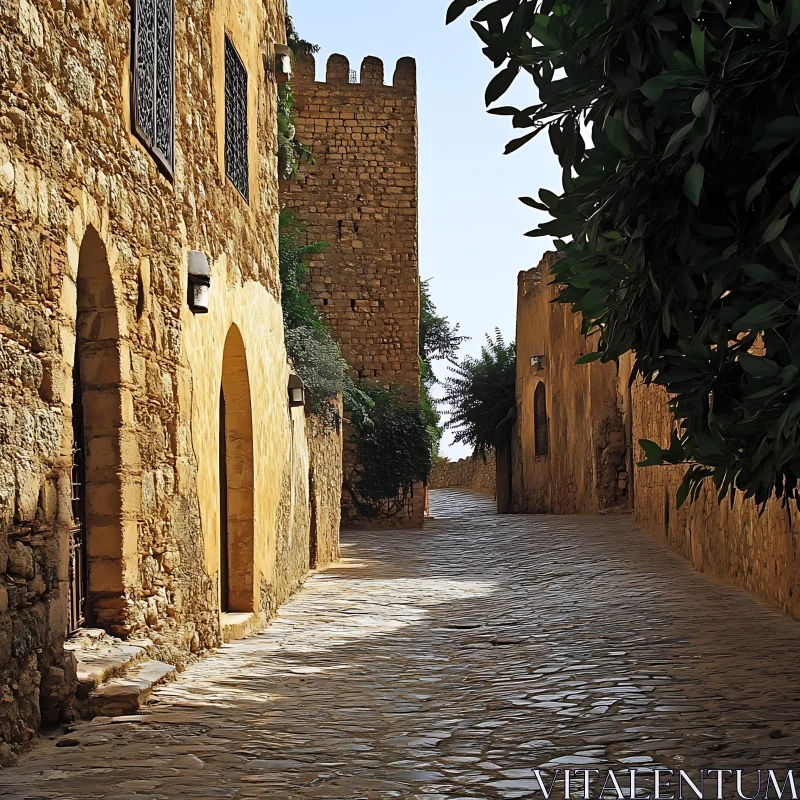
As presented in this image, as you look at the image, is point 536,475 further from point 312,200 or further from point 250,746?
point 250,746

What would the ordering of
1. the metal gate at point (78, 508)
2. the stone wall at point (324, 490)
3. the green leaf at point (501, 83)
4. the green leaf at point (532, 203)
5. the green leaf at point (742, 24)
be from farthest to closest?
the stone wall at point (324, 490) → the metal gate at point (78, 508) → the green leaf at point (532, 203) → the green leaf at point (501, 83) → the green leaf at point (742, 24)

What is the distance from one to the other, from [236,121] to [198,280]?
237 cm

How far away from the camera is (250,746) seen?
4.56 m

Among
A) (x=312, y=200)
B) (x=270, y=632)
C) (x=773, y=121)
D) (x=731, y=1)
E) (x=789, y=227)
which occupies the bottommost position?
(x=270, y=632)

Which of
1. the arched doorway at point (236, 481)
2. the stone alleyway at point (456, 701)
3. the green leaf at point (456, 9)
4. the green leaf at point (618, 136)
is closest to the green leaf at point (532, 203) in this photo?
the green leaf at point (618, 136)

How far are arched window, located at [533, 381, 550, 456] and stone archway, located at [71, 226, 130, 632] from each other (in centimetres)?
1780

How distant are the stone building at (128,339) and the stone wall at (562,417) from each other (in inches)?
419

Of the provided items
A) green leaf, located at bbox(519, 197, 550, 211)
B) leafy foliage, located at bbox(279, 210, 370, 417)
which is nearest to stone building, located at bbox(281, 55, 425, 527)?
leafy foliage, located at bbox(279, 210, 370, 417)

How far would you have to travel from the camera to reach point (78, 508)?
18.1 feet

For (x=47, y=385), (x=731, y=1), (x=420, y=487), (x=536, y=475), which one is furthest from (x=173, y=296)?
(x=536, y=475)

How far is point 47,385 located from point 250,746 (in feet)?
5.75

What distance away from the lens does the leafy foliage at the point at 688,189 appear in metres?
3.21

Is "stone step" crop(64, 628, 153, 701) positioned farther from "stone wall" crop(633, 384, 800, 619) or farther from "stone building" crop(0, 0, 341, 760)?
"stone wall" crop(633, 384, 800, 619)

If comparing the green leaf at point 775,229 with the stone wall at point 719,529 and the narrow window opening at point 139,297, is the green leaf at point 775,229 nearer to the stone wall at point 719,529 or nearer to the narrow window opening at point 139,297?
the narrow window opening at point 139,297
